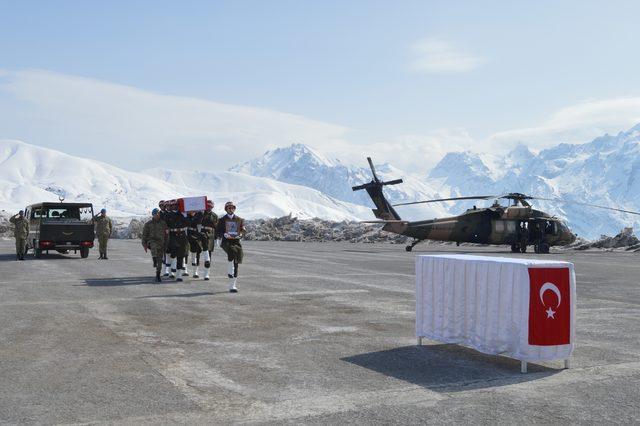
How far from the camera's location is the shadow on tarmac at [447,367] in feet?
23.3

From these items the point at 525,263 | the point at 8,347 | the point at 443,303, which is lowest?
the point at 8,347

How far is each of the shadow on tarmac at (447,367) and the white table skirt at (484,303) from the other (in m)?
0.19

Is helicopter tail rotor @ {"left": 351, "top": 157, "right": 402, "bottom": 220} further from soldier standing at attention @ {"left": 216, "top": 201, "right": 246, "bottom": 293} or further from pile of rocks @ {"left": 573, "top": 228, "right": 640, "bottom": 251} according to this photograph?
soldier standing at attention @ {"left": 216, "top": 201, "right": 246, "bottom": 293}

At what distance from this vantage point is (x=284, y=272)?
21859mm

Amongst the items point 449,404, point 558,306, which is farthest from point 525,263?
point 449,404

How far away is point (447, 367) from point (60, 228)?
22246mm

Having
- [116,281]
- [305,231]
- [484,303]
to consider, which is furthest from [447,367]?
[305,231]

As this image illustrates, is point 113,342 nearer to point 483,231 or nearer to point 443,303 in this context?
point 443,303

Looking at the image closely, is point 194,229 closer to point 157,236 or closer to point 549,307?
point 157,236

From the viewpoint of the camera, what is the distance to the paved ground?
597cm

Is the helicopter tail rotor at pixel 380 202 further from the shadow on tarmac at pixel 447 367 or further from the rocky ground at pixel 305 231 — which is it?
the shadow on tarmac at pixel 447 367

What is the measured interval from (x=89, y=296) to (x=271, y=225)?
55745 mm

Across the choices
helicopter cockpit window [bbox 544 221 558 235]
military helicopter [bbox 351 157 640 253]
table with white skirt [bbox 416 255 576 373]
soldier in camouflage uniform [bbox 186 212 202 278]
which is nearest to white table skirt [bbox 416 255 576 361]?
table with white skirt [bbox 416 255 576 373]

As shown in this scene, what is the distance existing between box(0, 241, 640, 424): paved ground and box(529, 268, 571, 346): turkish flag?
42 cm
